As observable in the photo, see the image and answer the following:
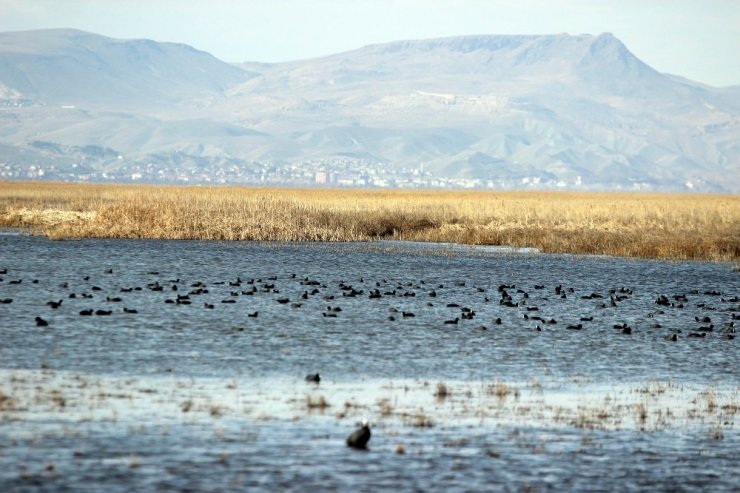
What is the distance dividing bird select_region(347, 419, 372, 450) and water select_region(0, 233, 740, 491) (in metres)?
0.17

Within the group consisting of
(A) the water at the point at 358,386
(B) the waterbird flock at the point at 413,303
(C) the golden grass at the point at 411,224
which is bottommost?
(A) the water at the point at 358,386

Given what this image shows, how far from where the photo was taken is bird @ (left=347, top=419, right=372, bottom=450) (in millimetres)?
17578

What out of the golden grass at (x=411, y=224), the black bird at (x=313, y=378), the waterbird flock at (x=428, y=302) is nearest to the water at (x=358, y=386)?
the waterbird flock at (x=428, y=302)

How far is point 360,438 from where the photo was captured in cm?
1759

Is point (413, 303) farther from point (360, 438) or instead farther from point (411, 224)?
point (411, 224)

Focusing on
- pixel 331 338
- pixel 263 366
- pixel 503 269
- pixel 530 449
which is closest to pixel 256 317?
pixel 331 338

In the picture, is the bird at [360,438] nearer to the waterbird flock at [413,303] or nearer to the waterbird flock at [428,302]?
the waterbird flock at [413,303]

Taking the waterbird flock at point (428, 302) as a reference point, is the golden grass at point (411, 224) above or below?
→ above

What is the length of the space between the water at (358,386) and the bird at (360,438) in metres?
0.17

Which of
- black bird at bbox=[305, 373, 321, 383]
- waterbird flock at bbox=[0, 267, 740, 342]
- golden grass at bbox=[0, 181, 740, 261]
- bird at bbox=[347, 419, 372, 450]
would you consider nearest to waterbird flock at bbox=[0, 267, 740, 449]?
waterbird flock at bbox=[0, 267, 740, 342]

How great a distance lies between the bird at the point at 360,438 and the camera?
1758 cm

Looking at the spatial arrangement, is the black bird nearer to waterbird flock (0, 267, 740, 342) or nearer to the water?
the water

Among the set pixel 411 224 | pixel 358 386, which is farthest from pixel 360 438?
pixel 411 224

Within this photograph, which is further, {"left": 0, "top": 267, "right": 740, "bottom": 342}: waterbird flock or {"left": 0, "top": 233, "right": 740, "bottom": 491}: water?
{"left": 0, "top": 267, "right": 740, "bottom": 342}: waterbird flock
